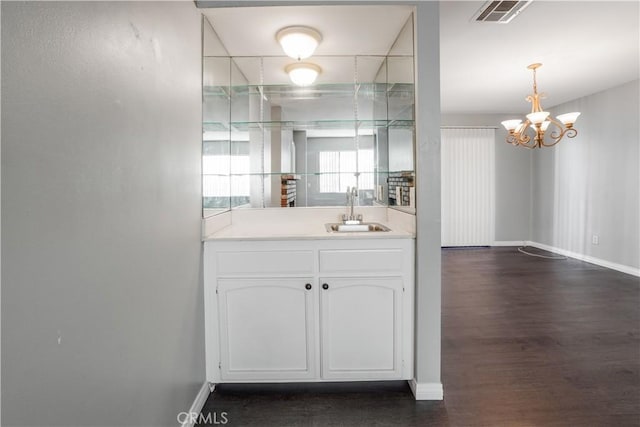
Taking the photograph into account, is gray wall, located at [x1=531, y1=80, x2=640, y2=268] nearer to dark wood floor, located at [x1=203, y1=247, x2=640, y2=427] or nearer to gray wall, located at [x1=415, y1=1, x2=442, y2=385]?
dark wood floor, located at [x1=203, y1=247, x2=640, y2=427]

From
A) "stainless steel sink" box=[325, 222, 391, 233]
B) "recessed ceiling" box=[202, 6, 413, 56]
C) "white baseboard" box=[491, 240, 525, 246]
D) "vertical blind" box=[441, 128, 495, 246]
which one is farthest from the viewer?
"white baseboard" box=[491, 240, 525, 246]

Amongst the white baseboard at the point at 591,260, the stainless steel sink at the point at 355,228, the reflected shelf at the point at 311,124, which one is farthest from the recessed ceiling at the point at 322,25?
the white baseboard at the point at 591,260

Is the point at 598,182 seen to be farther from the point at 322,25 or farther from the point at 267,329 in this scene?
the point at 267,329

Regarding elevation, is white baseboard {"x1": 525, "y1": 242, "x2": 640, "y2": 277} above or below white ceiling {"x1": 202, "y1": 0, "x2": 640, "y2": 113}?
below

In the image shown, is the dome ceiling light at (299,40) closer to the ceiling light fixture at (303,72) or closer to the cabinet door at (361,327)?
the ceiling light fixture at (303,72)

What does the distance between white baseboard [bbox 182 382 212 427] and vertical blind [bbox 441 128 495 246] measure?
5659 millimetres

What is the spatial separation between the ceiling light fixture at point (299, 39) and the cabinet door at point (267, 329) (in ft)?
5.38

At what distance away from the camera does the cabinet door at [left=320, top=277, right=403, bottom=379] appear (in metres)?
2.12

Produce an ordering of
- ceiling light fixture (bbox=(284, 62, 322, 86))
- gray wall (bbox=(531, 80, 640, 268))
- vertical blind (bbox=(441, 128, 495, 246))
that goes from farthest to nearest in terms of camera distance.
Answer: vertical blind (bbox=(441, 128, 495, 246)), gray wall (bbox=(531, 80, 640, 268)), ceiling light fixture (bbox=(284, 62, 322, 86))

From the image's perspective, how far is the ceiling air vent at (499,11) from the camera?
2450mm

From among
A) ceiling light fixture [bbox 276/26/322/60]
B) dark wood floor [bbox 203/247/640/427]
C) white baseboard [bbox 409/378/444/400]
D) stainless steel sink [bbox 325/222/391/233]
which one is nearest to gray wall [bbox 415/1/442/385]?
white baseboard [bbox 409/378/444/400]

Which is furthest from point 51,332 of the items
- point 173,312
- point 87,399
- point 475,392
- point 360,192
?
point 360,192

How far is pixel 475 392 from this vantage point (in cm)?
216

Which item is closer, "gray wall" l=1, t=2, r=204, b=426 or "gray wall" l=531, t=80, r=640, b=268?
"gray wall" l=1, t=2, r=204, b=426
